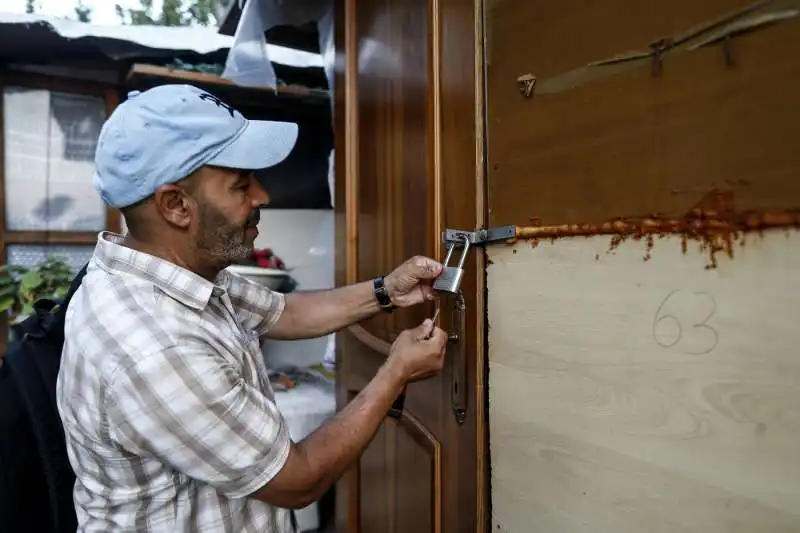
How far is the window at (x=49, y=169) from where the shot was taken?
9.16ft

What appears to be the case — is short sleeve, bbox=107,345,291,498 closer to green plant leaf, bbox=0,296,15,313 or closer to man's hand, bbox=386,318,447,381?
man's hand, bbox=386,318,447,381

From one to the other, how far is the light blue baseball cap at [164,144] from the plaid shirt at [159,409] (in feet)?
0.36

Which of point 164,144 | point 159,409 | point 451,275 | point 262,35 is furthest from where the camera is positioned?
point 262,35

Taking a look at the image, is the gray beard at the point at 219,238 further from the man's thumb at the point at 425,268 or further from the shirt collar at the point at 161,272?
the man's thumb at the point at 425,268

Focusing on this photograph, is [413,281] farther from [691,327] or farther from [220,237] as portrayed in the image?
[691,327]

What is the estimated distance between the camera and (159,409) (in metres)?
0.79

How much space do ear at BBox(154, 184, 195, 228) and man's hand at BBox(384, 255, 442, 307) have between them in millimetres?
413

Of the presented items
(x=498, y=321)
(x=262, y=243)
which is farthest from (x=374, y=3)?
(x=262, y=243)

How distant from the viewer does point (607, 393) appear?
750 millimetres

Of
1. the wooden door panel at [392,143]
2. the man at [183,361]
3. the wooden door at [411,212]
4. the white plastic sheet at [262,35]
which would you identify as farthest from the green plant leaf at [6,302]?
the man at [183,361]

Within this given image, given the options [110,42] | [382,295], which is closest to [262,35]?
[110,42]

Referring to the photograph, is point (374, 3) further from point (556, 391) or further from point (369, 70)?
point (556, 391)

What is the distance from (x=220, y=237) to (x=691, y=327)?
0.70 meters

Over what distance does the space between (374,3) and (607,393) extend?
116 centimetres
